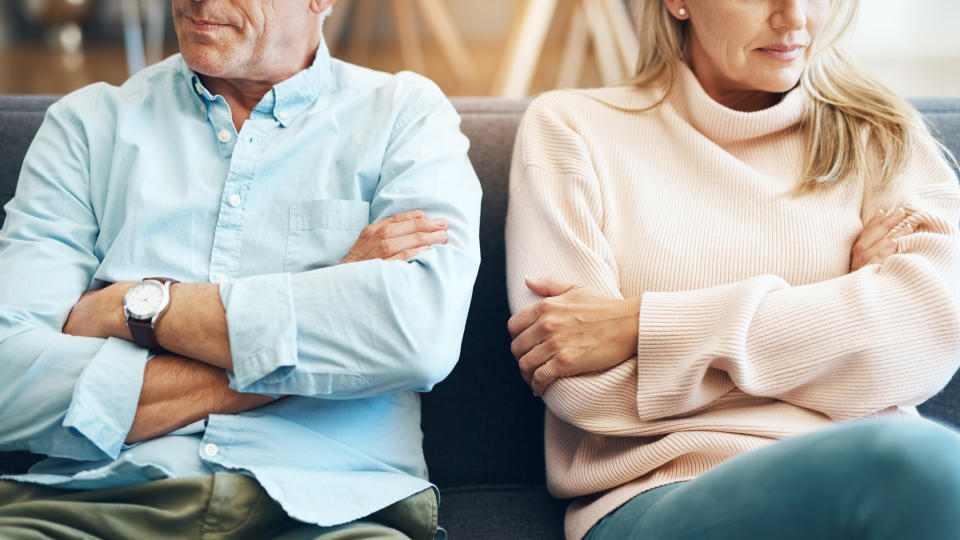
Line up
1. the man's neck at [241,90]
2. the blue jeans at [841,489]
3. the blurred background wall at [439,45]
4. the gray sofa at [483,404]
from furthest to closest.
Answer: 1. the blurred background wall at [439,45]
2. the gray sofa at [483,404]
3. the man's neck at [241,90]
4. the blue jeans at [841,489]

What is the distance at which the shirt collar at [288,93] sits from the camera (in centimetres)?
142

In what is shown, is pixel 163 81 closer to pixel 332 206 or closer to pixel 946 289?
pixel 332 206

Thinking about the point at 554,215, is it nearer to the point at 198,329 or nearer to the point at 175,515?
the point at 198,329

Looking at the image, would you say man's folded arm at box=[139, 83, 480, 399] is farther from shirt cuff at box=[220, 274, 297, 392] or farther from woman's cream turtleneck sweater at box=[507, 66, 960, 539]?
woman's cream turtleneck sweater at box=[507, 66, 960, 539]

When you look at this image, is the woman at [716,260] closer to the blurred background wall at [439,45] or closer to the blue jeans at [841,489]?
the blue jeans at [841,489]

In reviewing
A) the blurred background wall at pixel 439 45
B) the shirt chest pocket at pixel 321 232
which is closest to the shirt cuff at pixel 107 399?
the shirt chest pocket at pixel 321 232

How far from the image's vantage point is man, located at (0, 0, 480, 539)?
1.17m

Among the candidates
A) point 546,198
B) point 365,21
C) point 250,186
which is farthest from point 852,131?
point 365,21

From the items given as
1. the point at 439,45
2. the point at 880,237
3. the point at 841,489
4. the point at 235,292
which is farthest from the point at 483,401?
the point at 439,45

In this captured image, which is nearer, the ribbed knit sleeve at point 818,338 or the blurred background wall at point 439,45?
the ribbed knit sleeve at point 818,338

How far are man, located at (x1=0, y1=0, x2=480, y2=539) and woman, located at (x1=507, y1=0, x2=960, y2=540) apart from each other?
0.58 ft

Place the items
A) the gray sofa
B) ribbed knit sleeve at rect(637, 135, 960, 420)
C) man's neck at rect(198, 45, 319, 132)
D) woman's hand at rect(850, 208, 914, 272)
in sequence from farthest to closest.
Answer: the gray sofa, man's neck at rect(198, 45, 319, 132), woman's hand at rect(850, 208, 914, 272), ribbed knit sleeve at rect(637, 135, 960, 420)

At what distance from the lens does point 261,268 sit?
1.35 meters

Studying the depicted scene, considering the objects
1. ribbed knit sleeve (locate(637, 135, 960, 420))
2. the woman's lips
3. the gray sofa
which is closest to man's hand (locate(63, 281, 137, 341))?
the gray sofa
